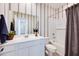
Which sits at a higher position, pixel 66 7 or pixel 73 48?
pixel 66 7

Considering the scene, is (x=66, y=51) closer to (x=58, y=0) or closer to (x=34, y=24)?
(x=34, y=24)

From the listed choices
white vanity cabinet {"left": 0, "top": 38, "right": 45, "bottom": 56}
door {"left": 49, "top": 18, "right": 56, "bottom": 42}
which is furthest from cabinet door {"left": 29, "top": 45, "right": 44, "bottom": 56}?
door {"left": 49, "top": 18, "right": 56, "bottom": 42}

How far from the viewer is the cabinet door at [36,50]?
128 cm

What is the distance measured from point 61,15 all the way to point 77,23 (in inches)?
8.3

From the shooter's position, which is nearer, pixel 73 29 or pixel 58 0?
pixel 58 0

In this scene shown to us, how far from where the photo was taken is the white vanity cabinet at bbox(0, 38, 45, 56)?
4.09 ft

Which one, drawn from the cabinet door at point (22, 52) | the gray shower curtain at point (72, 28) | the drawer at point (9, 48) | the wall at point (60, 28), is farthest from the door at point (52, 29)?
the drawer at point (9, 48)

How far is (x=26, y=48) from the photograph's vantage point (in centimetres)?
141

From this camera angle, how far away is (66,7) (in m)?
1.33

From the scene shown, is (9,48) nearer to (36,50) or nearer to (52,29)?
(36,50)

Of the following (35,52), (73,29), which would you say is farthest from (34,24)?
(73,29)

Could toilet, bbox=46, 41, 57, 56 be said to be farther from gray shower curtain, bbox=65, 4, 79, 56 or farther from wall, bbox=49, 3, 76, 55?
gray shower curtain, bbox=65, 4, 79, 56

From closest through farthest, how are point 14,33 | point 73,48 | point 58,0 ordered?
point 58,0, point 14,33, point 73,48

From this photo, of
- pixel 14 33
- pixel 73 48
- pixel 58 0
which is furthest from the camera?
pixel 73 48
